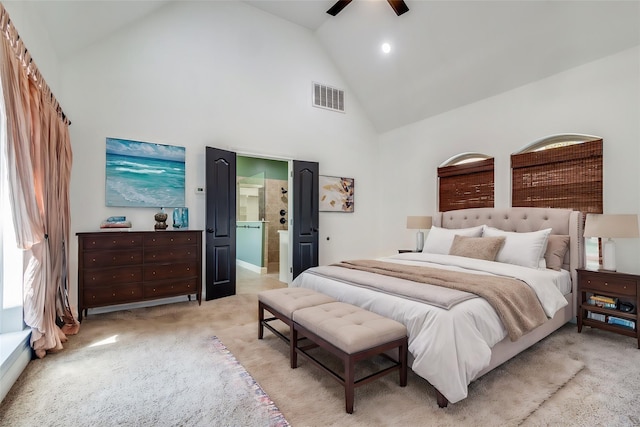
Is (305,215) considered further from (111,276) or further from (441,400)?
(441,400)

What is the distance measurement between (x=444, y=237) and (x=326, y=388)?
2747 mm

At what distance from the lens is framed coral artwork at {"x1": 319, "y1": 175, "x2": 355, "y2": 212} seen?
5582 millimetres

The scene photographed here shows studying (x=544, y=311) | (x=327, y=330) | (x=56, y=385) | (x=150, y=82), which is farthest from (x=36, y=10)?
(x=544, y=311)

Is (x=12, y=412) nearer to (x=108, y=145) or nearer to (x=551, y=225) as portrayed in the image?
(x=108, y=145)

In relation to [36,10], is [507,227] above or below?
below

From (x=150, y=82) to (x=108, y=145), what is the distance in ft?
3.30

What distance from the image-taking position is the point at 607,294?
286 centimetres

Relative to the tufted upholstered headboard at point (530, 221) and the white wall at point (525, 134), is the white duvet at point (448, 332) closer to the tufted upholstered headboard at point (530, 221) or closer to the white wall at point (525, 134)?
the tufted upholstered headboard at point (530, 221)

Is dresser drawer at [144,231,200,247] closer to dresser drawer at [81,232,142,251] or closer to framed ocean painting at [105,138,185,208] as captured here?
dresser drawer at [81,232,142,251]

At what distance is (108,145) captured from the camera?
12.2 ft

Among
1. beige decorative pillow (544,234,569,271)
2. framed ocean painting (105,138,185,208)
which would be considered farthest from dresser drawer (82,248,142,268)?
beige decorative pillow (544,234,569,271)

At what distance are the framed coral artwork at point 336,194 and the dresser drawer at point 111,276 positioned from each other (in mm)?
3065

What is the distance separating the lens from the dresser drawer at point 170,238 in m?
3.55

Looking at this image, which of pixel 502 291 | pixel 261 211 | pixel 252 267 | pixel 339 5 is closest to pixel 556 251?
pixel 502 291
